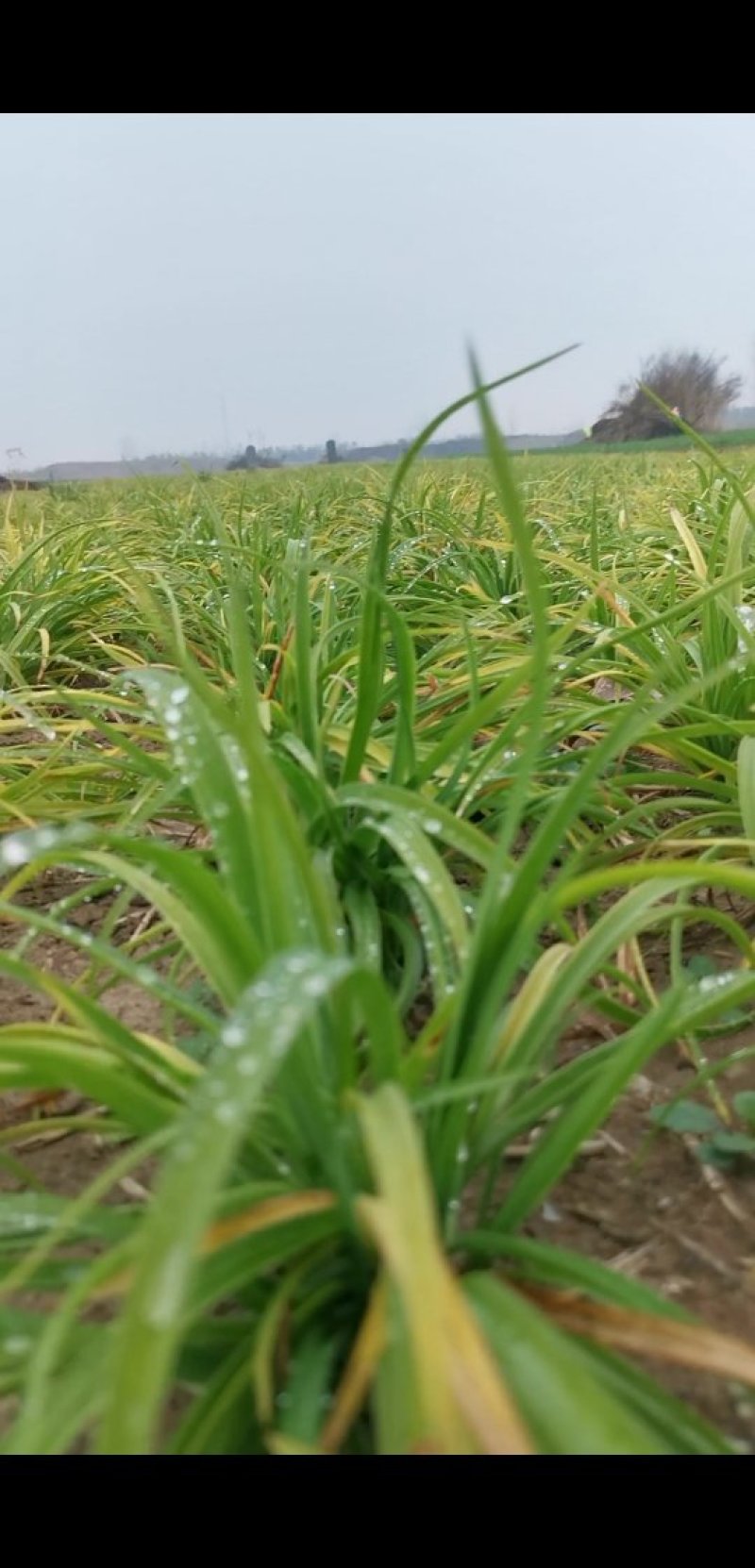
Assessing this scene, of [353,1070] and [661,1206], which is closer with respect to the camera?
[353,1070]

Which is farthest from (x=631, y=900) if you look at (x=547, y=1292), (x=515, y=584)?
(x=515, y=584)

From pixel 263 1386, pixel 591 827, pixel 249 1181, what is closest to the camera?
pixel 263 1386

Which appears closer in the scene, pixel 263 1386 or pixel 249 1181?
pixel 263 1386

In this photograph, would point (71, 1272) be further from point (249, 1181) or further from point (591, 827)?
point (591, 827)

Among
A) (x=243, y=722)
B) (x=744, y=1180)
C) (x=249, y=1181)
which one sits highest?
(x=243, y=722)

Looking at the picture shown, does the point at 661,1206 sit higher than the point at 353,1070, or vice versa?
the point at 353,1070

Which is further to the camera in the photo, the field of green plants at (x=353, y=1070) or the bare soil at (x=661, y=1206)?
the bare soil at (x=661, y=1206)

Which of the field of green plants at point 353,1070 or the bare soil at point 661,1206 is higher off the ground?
the field of green plants at point 353,1070

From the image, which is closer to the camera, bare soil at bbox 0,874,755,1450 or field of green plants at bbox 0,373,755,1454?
field of green plants at bbox 0,373,755,1454

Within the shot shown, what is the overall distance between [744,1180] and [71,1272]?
1.58 ft

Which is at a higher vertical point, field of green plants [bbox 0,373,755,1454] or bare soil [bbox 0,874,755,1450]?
field of green plants [bbox 0,373,755,1454]

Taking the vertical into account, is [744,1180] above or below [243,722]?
below
